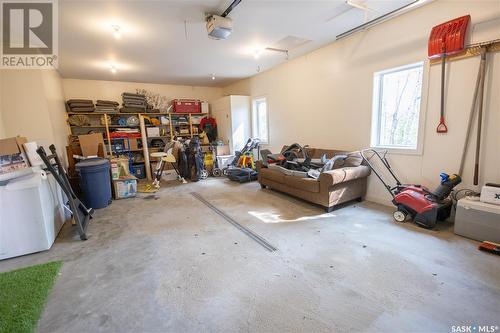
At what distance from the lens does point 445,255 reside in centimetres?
217

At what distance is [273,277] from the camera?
1.96m

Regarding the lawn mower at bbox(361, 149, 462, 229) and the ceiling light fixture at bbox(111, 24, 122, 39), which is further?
the ceiling light fixture at bbox(111, 24, 122, 39)

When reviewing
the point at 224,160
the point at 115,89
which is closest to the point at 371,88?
the point at 224,160

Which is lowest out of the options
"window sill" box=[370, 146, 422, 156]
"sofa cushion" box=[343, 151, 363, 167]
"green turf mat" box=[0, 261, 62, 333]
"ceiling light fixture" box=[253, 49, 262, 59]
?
"green turf mat" box=[0, 261, 62, 333]

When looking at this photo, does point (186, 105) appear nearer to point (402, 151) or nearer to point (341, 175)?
point (341, 175)

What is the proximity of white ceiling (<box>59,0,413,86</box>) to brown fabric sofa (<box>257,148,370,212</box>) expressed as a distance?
79.5 inches

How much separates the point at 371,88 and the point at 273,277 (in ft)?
10.6

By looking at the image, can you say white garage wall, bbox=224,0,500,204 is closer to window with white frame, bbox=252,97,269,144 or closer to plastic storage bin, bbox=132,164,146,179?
window with white frame, bbox=252,97,269,144

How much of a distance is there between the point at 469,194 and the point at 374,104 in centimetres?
174

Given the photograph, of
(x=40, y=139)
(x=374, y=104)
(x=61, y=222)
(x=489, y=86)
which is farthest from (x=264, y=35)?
(x=61, y=222)

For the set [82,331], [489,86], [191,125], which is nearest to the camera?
[82,331]

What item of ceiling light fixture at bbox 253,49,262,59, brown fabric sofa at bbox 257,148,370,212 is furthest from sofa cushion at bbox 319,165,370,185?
ceiling light fixture at bbox 253,49,262,59

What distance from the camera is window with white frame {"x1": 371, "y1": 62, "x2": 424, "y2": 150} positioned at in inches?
128

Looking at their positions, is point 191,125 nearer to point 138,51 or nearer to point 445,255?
point 138,51
